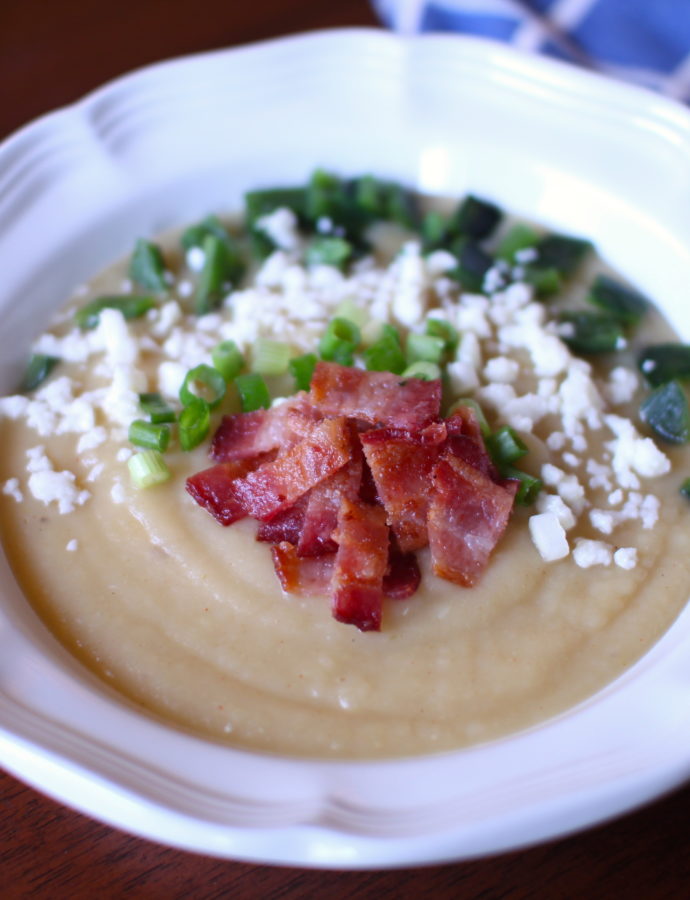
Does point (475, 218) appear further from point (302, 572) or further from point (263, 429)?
point (302, 572)

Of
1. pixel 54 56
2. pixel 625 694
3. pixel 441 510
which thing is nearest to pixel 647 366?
pixel 441 510

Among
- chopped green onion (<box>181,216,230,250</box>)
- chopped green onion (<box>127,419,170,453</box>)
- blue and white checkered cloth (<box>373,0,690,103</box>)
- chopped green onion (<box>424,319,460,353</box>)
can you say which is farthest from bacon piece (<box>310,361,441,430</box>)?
blue and white checkered cloth (<box>373,0,690,103</box>)

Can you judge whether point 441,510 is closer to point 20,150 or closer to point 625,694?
point 625,694

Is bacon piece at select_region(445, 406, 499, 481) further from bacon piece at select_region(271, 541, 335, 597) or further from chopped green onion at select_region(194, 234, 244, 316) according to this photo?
chopped green onion at select_region(194, 234, 244, 316)

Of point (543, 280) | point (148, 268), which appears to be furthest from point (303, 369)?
point (543, 280)

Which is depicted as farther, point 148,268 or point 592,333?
point 148,268

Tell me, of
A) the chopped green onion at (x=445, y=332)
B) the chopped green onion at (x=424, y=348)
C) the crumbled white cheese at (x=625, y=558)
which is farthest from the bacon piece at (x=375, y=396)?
the crumbled white cheese at (x=625, y=558)
